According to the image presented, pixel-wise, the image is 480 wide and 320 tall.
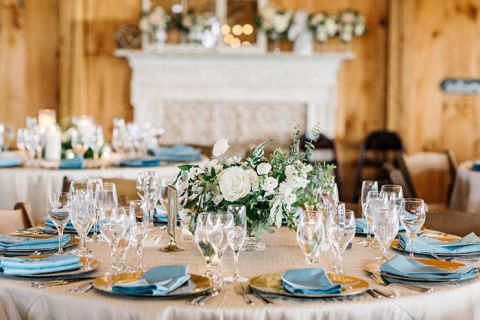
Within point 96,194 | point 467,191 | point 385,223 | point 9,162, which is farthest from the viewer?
point 467,191

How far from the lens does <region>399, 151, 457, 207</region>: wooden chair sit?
20.3ft

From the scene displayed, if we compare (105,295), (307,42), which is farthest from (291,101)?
(105,295)

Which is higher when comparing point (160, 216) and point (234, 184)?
point (234, 184)

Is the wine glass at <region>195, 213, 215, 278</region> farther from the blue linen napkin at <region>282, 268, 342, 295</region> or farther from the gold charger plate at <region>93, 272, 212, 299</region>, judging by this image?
the blue linen napkin at <region>282, 268, 342, 295</region>

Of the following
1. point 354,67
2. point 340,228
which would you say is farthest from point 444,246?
point 354,67

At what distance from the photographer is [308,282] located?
6.77ft

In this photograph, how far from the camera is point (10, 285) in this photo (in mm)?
2109

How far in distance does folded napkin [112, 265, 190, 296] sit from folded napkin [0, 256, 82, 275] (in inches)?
10.1

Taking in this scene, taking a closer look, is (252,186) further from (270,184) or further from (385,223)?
(385,223)

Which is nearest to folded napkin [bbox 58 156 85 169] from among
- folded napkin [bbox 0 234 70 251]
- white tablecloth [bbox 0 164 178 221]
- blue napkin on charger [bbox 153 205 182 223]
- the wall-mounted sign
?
white tablecloth [bbox 0 164 178 221]

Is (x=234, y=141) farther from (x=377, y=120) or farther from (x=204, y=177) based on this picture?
(x=204, y=177)

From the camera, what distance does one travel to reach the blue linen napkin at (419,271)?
7.10ft

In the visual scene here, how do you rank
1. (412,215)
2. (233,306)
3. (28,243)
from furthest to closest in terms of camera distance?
(28,243), (412,215), (233,306)

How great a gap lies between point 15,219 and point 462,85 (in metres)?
5.48
